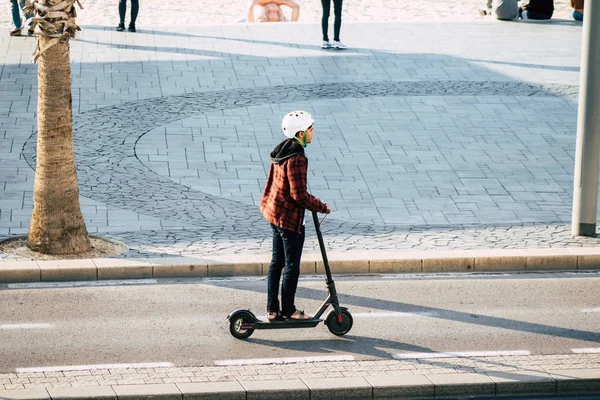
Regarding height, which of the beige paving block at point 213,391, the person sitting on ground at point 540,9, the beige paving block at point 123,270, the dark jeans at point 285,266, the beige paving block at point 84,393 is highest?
the dark jeans at point 285,266

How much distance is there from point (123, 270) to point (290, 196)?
2.42 meters

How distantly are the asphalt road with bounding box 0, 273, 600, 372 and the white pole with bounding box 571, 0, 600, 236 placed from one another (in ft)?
3.34

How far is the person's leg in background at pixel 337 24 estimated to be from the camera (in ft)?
70.3

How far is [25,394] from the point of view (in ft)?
26.1

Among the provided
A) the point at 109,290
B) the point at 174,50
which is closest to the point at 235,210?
the point at 109,290

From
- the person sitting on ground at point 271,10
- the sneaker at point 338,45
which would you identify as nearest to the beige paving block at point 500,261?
the sneaker at point 338,45

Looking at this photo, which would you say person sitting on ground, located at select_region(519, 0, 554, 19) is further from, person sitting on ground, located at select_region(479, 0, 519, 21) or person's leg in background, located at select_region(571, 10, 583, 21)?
person's leg in background, located at select_region(571, 10, 583, 21)

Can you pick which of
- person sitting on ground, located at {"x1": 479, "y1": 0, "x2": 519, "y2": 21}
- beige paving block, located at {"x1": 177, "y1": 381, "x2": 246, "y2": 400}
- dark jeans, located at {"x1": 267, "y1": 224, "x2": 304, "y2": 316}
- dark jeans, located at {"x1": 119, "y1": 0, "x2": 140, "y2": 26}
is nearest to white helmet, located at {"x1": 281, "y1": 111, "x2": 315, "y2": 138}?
dark jeans, located at {"x1": 267, "y1": 224, "x2": 304, "y2": 316}

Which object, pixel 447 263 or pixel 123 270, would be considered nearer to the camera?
pixel 123 270

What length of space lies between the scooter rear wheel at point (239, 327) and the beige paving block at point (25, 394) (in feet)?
5.93

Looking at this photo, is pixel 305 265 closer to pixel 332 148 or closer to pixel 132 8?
pixel 332 148

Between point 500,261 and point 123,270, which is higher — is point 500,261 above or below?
below

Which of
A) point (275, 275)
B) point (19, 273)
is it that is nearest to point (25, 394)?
point (275, 275)

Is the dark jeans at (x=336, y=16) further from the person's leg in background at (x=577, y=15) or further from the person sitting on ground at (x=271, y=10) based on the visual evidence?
the person sitting on ground at (x=271, y=10)
